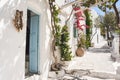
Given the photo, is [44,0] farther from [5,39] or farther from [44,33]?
[5,39]

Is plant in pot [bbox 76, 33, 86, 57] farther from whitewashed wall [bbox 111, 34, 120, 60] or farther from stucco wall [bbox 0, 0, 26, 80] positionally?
stucco wall [bbox 0, 0, 26, 80]

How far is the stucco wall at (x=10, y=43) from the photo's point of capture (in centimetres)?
488

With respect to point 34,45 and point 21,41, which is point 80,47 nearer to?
point 34,45

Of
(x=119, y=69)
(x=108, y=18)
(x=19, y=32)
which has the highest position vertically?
(x=108, y=18)

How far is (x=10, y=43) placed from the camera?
17.1ft

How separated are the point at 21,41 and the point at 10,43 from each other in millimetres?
611

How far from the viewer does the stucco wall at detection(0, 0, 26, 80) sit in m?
4.88

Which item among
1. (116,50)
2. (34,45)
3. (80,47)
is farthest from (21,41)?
(80,47)

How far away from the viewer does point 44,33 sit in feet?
27.8

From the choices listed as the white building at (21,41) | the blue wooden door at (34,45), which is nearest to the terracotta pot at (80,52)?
the white building at (21,41)

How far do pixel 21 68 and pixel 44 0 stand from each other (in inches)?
148

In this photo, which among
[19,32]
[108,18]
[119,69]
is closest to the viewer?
[19,32]

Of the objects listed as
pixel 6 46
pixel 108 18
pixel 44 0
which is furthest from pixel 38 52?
pixel 108 18

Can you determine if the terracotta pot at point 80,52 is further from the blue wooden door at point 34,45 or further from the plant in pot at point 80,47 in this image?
the blue wooden door at point 34,45
